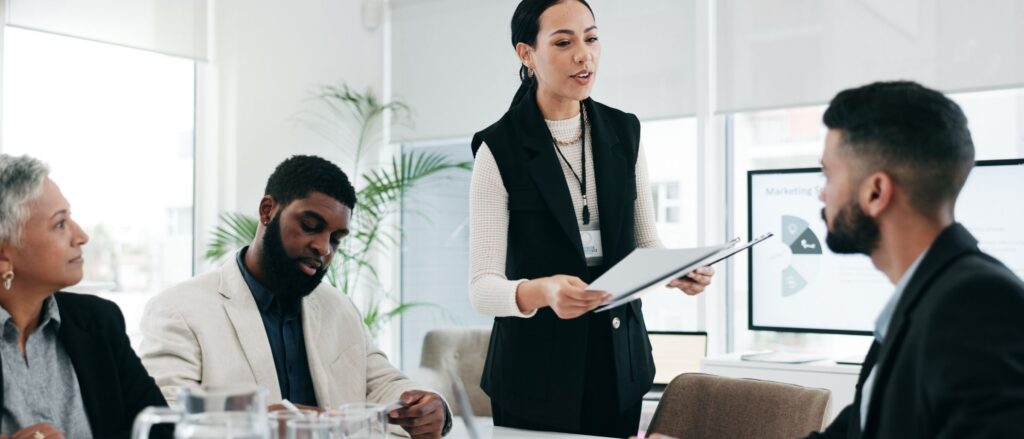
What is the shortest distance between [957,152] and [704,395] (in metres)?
0.96

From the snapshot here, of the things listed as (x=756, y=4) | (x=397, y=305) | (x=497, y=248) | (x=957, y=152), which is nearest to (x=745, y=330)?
(x=756, y=4)

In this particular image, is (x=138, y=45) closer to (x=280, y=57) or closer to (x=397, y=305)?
(x=280, y=57)

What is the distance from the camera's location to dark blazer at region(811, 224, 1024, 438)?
1067mm

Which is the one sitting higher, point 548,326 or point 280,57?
point 280,57

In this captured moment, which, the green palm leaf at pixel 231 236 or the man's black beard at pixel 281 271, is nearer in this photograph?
the man's black beard at pixel 281 271

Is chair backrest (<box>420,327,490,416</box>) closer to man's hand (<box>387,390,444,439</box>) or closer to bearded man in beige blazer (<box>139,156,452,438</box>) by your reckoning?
bearded man in beige blazer (<box>139,156,452,438</box>)

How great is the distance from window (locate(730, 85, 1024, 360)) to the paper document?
2.54m

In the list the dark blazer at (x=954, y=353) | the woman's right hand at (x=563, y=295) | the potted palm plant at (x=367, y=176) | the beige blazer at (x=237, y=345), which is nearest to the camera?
the dark blazer at (x=954, y=353)

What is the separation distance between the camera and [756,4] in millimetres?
4422

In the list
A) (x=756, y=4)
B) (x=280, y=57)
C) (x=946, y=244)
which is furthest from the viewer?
(x=280, y=57)

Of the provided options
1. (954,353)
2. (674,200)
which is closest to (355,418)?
(954,353)

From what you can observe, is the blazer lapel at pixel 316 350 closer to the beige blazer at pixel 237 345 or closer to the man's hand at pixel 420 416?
the beige blazer at pixel 237 345

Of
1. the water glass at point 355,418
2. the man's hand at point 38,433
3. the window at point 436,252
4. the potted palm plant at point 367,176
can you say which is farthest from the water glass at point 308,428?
the window at point 436,252

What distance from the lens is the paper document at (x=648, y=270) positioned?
1.63 meters
